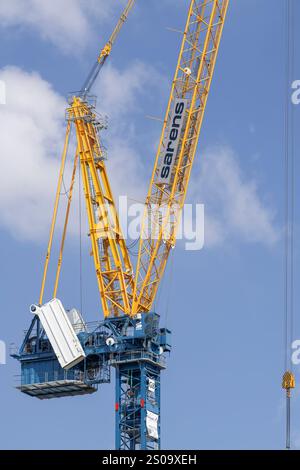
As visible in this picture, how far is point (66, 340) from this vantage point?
178125mm

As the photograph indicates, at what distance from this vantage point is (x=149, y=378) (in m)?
178

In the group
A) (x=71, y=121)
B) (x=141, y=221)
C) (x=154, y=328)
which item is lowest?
(x=154, y=328)

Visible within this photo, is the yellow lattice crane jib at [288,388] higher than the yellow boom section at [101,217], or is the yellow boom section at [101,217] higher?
the yellow boom section at [101,217]

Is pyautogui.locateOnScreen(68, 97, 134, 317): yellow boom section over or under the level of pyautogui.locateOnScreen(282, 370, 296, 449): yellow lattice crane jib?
over

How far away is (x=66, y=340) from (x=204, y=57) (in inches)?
1536

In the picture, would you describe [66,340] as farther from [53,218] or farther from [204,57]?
[204,57]

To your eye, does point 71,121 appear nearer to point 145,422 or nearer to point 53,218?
point 53,218

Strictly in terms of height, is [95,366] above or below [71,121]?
below

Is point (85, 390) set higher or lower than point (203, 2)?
lower

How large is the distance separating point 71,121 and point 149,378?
3420cm

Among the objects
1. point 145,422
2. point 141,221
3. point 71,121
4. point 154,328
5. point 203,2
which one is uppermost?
point 203,2
